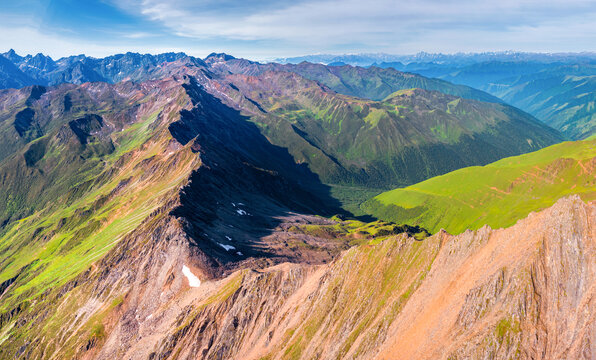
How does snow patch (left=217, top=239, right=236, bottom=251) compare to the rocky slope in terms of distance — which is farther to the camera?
snow patch (left=217, top=239, right=236, bottom=251)

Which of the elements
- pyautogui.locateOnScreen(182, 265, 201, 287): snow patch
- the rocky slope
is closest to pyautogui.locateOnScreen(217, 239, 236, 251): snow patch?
the rocky slope

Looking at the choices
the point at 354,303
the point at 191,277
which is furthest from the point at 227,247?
the point at 354,303

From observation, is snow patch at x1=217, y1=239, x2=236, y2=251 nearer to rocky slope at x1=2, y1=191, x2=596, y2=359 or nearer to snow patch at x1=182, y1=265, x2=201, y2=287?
rocky slope at x1=2, y1=191, x2=596, y2=359

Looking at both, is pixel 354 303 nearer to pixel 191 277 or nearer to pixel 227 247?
pixel 191 277

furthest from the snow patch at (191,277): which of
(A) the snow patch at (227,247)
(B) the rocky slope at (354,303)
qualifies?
(A) the snow patch at (227,247)

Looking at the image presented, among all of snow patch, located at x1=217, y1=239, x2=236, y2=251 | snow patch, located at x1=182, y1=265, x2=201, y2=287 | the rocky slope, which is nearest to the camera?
the rocky slope

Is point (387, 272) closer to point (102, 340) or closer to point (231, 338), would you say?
point (231, 338)

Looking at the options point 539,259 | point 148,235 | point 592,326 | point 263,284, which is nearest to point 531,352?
point 592,326

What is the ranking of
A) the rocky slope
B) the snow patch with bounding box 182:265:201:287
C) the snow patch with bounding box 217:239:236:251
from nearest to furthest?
the rocky slope, the snow patch with bounding box 182:265:201:287, the snow patch with bounding box 217:239:236:251
